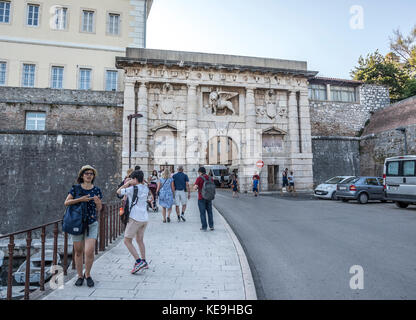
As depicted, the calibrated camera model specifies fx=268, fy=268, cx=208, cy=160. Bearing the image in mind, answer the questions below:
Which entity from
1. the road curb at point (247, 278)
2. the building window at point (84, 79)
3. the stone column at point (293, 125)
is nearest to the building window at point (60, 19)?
the building window at point (84, 79)

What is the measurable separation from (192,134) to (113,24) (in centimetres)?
1214

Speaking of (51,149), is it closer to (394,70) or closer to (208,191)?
(208,191)

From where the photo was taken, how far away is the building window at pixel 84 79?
21984 millimetres

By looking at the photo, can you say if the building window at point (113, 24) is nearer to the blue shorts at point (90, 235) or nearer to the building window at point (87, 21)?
the building window at point (87, 21)

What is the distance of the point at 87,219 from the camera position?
383cm

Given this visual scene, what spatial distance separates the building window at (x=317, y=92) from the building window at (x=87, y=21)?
1983cm

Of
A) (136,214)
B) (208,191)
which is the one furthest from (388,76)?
(136,214)

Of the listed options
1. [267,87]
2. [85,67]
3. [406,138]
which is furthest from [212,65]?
[406,138]

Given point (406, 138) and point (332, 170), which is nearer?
point (406, 138)

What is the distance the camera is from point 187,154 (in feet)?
63.4

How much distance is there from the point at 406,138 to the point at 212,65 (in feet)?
49.4

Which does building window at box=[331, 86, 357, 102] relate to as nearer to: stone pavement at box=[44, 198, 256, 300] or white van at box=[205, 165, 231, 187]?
white van at box=[205, 165, 231, 187]
